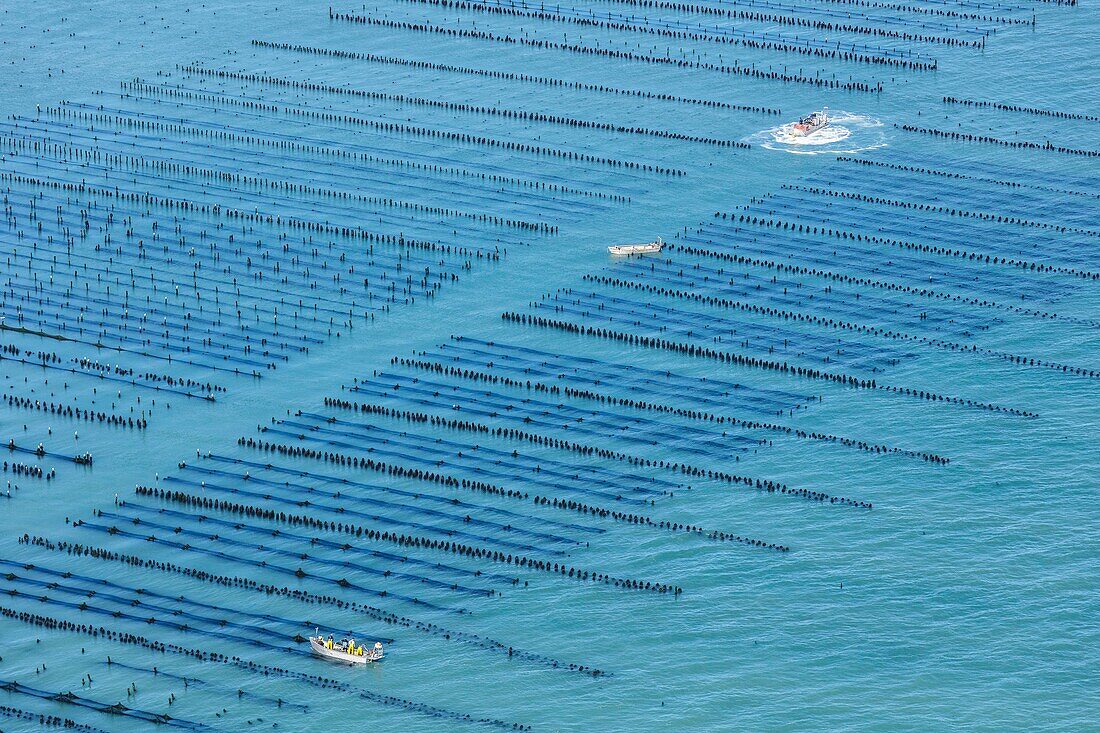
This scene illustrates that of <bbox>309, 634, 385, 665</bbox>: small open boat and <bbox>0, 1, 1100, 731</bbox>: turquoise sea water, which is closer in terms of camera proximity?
<bbox>0, 1, 1100, 731</bbox>: turquoise sea water

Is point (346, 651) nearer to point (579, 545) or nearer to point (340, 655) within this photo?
point (340, 655)

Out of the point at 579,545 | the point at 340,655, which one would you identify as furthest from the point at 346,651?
the point at 579,545

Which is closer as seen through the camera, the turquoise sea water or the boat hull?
the turquoise sea water

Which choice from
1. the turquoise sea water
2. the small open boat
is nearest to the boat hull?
the small open boat

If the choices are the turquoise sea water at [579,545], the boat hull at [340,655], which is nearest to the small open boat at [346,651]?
the boat hull at [340,655]

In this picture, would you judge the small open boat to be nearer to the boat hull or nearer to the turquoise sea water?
the boat hull

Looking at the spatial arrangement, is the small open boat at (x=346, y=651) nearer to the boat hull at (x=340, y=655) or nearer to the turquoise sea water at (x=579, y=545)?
the boat hull at (x=340, y=655)

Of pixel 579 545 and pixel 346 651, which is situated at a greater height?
pixel 579 545

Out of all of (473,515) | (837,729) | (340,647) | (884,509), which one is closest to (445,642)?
(340,647)
